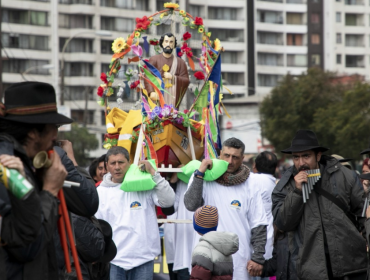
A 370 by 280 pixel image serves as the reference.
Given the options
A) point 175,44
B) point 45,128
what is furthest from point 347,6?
point 45,128

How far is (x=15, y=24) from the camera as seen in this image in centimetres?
7838

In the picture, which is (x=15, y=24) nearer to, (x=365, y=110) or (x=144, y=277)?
(x=365, y=110)

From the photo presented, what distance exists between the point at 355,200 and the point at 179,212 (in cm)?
312

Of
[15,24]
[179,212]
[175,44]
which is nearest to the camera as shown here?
[179,212]

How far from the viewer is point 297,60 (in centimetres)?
9406

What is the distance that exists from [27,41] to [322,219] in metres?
74.2

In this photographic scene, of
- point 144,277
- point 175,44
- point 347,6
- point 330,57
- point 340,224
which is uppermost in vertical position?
point 347,6

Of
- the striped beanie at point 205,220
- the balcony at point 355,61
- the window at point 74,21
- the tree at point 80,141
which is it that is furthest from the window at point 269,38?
the striped beanie at point 205,220

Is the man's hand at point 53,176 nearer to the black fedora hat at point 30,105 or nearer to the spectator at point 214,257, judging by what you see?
the black fedora hat at point 30,105

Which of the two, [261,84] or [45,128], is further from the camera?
[261,84]

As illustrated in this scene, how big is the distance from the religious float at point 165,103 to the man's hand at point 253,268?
6.83 ft

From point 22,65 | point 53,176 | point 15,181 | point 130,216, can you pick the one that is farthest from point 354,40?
point 15,181

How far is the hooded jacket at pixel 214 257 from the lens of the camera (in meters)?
6.31

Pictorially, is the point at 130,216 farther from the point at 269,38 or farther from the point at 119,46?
the point at 269,38
